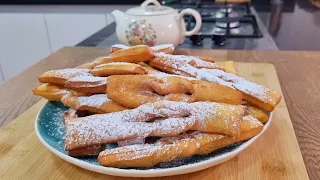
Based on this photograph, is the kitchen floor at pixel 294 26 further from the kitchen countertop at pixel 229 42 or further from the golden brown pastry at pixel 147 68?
the golden brown pastry at pixel 147 68

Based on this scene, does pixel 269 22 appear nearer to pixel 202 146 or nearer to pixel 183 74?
pixel 183 74

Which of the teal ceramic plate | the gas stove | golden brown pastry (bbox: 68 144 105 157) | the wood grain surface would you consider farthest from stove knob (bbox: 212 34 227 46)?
golden brown pastry (bbox: 68 144 105 157)

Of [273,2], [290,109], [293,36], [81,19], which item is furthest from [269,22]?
[81,19]

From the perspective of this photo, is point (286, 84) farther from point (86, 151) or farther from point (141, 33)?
point (86, 151)

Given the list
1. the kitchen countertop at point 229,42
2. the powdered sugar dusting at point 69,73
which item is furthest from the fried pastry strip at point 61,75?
the kitchen countertop at point 229,42

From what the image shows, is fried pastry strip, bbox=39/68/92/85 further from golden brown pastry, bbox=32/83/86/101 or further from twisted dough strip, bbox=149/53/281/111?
twisted dough strip, bbox=149/53/281/111

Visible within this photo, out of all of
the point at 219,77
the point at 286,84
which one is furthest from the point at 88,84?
the point at 286,84
